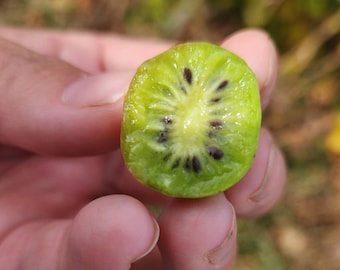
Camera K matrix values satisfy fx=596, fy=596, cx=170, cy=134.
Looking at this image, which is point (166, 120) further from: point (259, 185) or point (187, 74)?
point (259, 185)

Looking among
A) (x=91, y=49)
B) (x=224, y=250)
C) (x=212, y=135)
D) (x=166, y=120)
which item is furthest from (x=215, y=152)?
→ (x=91, y=49)

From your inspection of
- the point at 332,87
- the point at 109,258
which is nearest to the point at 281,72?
the point at 332,87

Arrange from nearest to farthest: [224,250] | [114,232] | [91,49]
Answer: [114,232], [224,250], [91,49]

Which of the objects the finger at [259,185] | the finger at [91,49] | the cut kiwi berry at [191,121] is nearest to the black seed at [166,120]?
the cut kiwi berry at [191,121]

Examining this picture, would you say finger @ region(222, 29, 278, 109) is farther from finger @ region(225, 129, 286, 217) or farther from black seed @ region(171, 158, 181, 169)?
black seed @ region(171, 158, 181, 169)

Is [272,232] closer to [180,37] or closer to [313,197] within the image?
[313,197]
